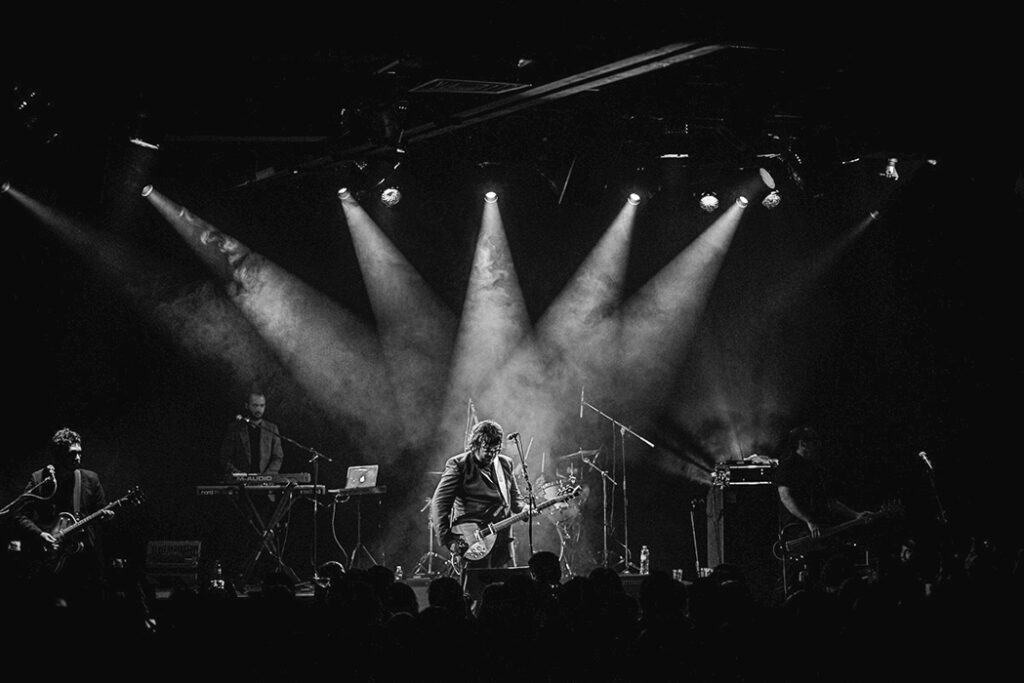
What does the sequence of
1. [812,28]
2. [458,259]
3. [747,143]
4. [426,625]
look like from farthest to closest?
[458,259] < [747,143] < [812,28] < [426,625]

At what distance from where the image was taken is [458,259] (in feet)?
42.3

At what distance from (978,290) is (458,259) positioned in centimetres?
685

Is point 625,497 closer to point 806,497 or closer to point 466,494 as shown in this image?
point 806,497

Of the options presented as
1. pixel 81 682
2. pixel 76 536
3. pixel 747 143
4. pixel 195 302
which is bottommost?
pixel 81 682

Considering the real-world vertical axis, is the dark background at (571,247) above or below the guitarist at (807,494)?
above

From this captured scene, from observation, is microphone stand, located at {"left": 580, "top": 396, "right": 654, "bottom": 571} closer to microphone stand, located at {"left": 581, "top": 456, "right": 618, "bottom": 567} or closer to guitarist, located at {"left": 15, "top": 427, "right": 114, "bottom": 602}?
microphone stand, located at {"left": 581, "top": 456, "right": 618, "bottom": 567}

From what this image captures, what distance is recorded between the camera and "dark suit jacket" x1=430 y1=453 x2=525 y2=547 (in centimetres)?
859

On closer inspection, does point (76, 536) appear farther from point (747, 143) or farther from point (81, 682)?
point (747, 143)

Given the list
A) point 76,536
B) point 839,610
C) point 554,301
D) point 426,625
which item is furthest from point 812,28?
point 76,536

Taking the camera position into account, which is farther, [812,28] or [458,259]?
[458,259]

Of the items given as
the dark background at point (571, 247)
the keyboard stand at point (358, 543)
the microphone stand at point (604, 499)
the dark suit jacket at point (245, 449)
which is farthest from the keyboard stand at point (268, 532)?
the microphone stand at point (604, 499)

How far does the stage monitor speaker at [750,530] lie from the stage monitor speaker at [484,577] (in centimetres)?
298

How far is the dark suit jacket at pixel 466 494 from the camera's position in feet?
28.2

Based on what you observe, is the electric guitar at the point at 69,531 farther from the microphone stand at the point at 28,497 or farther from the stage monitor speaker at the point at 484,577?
the stage monitor speaker at the point at 484,577
